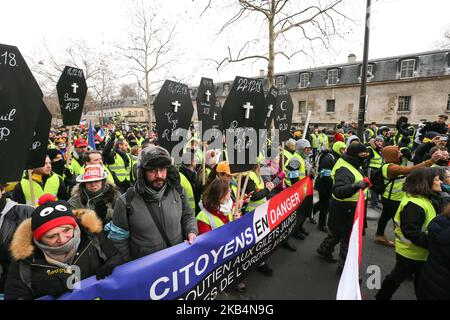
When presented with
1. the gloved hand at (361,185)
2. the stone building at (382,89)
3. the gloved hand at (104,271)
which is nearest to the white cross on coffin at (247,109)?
the gloved hand at (361,185)

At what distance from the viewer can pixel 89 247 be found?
182 centimetres

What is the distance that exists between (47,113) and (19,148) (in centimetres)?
109

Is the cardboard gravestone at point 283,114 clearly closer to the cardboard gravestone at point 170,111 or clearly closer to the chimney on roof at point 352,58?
the cardboard gravestone at point 170,111

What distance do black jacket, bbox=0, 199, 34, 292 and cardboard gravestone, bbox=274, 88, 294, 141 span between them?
4.05 m

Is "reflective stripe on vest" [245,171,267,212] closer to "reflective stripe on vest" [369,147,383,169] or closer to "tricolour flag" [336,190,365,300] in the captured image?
"tricolour flag" [336,190,365,300]

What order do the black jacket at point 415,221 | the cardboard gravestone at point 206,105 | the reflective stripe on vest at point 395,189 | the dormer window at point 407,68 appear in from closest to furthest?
the black jacket at point 415,221
the reflective stripe on vest at point 395,189
the cardboard gravestone at point 206,105
the dormer window at point 407,68

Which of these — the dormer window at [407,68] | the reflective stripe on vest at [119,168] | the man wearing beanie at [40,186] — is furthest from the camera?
the dormer window at [407,68]

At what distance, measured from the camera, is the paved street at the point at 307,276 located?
3.23 metres

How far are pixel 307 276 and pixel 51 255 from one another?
3.25m

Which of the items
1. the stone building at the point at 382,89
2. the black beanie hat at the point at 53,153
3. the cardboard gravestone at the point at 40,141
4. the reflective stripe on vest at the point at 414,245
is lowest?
the reflective stripe on vest at the point at 414,245

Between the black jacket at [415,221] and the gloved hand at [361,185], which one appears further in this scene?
the gloved hand at [361,185]

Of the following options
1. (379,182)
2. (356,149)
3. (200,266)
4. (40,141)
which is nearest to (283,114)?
(356,149)

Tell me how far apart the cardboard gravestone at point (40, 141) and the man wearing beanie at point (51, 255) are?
4.37ft
